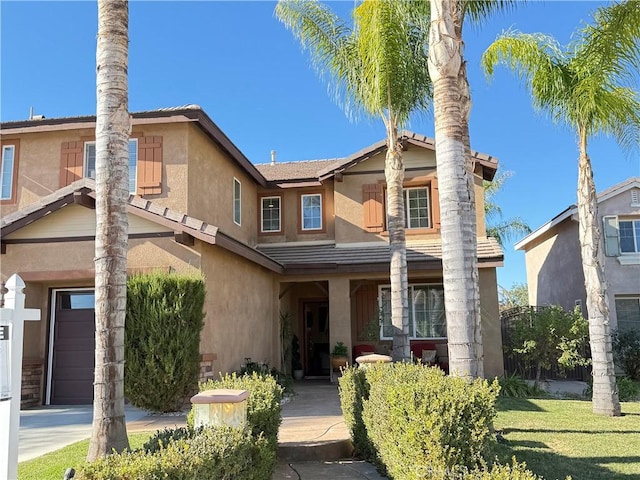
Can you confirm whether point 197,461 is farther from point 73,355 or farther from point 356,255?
point 356,255

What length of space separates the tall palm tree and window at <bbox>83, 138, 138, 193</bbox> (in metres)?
5.06

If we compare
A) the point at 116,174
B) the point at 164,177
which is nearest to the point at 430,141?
the point at 164,177

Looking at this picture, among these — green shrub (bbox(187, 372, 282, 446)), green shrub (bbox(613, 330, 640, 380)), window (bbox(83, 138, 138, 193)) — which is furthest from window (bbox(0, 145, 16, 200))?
green shrub (bbox(613, 330, 640, 380))

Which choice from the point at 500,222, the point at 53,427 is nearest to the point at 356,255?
the point at 53,427

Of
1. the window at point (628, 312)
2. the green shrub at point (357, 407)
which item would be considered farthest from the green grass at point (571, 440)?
the window at point (628, 312)

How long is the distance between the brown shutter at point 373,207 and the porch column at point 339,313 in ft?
6.91

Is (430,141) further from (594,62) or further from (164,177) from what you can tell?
(164,177)

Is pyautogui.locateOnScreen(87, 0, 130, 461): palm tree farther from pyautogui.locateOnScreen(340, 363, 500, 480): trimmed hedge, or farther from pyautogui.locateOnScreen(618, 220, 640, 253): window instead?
pyautogui.locateOnScreen(618, 220, 640, 253): window

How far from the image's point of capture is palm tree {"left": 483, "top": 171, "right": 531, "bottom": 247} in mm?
30766

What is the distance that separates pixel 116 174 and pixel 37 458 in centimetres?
403

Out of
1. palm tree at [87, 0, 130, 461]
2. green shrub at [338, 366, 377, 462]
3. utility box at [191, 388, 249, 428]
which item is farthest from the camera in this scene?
green shrub at [338, 366, 377, 462]

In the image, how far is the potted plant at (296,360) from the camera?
17.8 m

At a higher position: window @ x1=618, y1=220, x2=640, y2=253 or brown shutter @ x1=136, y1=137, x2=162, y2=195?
brown shutter @ x1=136, y1=137, x2=162, y2=195

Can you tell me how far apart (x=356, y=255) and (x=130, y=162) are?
7303 mm
